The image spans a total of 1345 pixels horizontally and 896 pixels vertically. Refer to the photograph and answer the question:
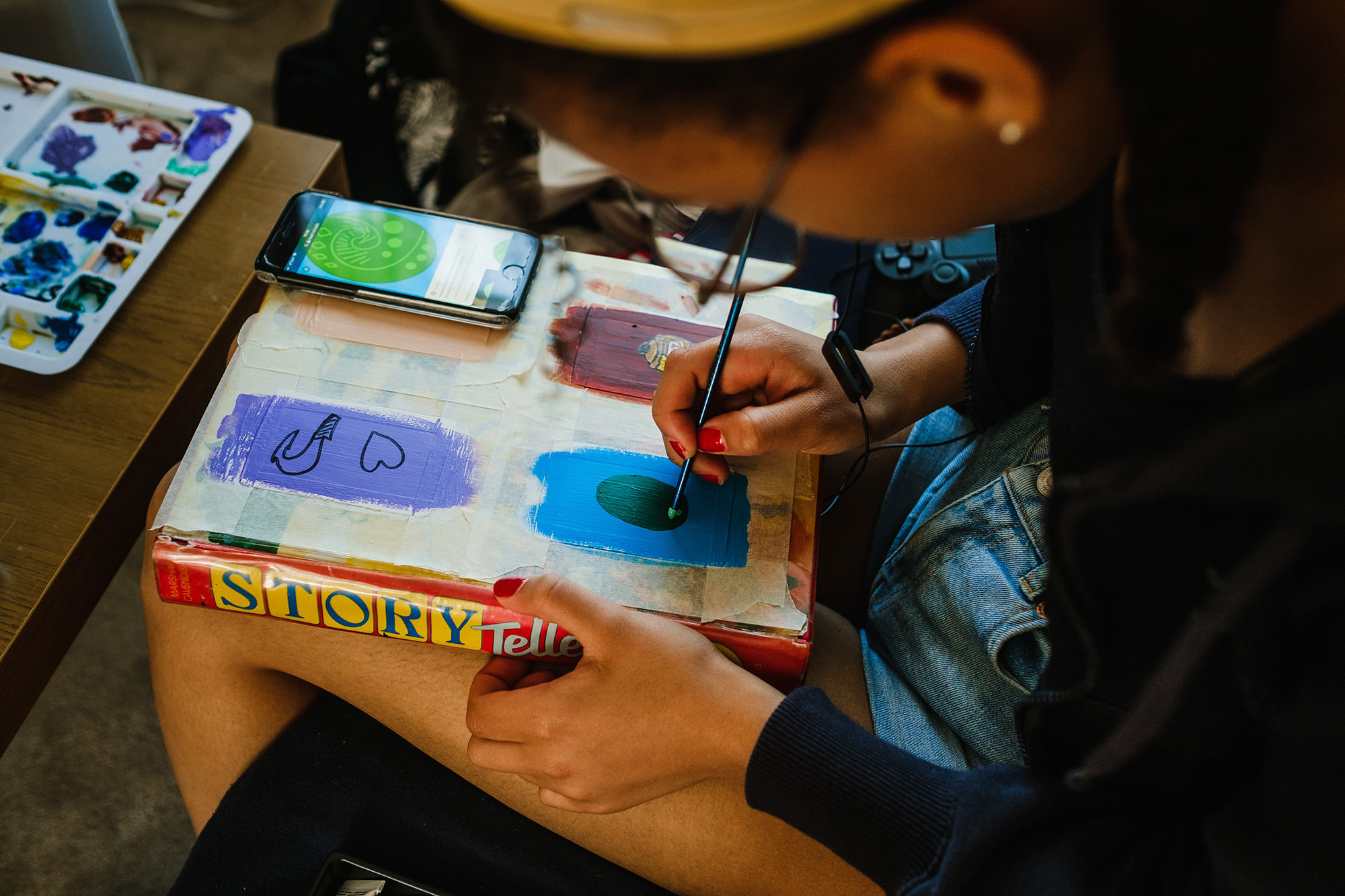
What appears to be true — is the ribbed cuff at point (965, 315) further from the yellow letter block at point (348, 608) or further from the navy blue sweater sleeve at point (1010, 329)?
the yellow letter block at point (348, 608)

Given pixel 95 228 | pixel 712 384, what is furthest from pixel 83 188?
pixel 712 384

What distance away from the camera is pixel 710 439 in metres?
0.66

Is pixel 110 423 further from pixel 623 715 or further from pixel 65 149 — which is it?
pixel 623 715

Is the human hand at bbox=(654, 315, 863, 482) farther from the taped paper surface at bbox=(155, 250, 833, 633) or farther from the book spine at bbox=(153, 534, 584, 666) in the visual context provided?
the book spine at bbox=(153, 534, 584, 666)

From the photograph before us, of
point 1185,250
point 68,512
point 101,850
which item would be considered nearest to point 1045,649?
point 1185,250

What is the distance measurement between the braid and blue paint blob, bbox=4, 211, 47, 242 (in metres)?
0.87

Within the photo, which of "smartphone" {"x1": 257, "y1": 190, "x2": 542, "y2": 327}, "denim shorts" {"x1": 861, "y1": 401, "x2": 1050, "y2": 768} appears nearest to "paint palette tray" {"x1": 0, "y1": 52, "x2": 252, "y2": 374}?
"smartphone" {"x1": 257, "y1": 190, "x2": 542, "y2": 327}

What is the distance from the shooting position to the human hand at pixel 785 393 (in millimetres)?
665

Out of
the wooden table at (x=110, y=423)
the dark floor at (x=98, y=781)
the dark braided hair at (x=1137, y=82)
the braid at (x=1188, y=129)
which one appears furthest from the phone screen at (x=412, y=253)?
the dark floor at (x=98, y=781)

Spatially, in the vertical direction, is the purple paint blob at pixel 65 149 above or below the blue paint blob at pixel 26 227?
above

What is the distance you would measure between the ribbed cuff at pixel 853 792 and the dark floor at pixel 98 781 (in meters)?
0.82

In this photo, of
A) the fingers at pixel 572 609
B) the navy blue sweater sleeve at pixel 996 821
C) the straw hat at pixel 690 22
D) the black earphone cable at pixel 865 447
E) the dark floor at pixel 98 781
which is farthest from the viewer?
the dark floor at pixel 98 781

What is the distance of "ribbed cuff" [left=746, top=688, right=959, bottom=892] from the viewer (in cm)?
57

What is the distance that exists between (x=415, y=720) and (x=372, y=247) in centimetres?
40
